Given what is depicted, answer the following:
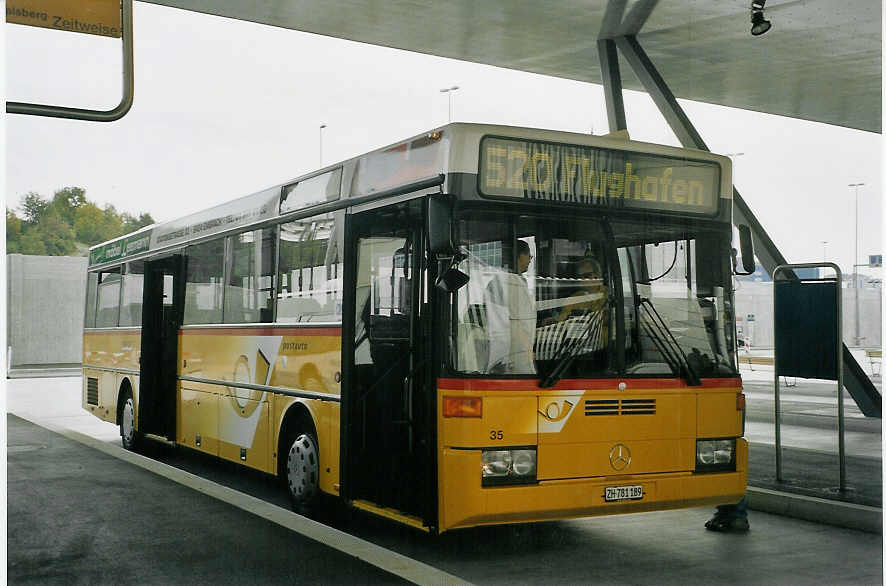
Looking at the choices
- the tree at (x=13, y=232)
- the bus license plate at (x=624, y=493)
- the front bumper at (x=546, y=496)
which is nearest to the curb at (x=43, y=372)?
the tree at (x=13, y=232)

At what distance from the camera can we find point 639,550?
734cm

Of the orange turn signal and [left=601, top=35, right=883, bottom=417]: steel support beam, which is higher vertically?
[left=601, top=35, right=883, bottom=417]: steel support beam

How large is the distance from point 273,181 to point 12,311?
109 inches

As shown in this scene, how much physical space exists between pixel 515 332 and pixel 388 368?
1.27 meters

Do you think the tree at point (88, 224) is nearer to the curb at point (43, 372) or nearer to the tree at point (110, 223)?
the tree at point (110, 223)

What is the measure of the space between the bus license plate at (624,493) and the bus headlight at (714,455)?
53 cm

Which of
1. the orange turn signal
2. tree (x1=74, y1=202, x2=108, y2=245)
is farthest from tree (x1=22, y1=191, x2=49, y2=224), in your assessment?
the orange turn signal

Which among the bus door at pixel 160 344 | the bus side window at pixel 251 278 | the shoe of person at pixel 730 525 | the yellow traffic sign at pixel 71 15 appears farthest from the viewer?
the bus door at pixel 160 344

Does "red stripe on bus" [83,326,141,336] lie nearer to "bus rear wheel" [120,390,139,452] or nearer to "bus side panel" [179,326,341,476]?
"bus rear wheel" [120,390,139,452]

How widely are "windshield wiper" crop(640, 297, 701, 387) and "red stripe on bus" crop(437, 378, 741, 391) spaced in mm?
73

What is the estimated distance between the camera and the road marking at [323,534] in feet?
20.7

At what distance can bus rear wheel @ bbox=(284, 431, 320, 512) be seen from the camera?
27.2 ft

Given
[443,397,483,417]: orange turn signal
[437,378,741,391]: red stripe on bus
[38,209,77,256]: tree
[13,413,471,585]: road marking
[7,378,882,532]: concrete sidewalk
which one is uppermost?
[38,209,77,256]: tree

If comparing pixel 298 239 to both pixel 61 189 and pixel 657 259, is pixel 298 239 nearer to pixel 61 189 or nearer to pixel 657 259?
pixel 61 189
